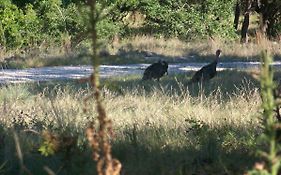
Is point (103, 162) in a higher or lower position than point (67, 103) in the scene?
higher

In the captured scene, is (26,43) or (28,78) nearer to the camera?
(28,78)

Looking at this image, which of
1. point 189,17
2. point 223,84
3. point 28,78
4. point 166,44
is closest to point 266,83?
point 223,84

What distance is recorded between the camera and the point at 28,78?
16.4m

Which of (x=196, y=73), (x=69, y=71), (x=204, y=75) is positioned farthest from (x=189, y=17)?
(x=204, y=75)

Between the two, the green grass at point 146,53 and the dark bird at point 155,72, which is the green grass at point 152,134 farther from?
the green grass at point 146,53

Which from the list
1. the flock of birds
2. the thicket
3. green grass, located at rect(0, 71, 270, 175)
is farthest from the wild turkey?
the thicket

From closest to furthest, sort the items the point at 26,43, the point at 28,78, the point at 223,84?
the point at 223,84 → the point at 28,78 → the point at 26,43

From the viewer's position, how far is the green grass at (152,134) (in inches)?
171

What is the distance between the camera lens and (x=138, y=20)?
31.8 m

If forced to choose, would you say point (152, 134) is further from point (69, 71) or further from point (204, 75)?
point (69, 71)

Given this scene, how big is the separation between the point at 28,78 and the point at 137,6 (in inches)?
582

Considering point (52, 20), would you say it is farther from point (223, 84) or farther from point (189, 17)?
point (223, 84)

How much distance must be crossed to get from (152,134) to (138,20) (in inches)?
1039

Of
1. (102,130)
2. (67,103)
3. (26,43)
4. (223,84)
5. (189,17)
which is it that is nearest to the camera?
(102,130)
